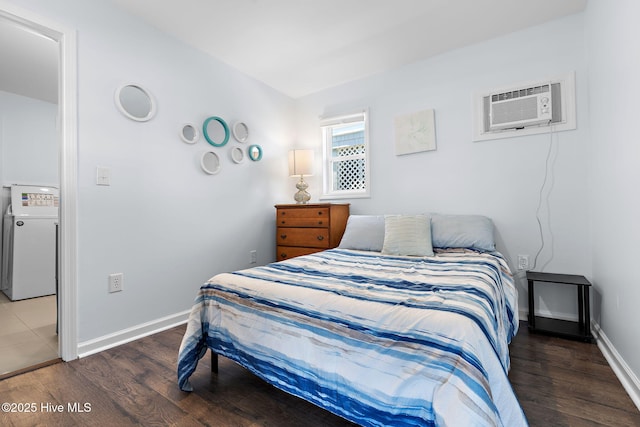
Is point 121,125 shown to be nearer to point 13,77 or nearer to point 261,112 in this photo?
point 261,112

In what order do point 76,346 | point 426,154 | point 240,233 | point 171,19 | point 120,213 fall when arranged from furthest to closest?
point 240,233 → point 426,154 → point 171,19 → point 120,213 → point 76,346

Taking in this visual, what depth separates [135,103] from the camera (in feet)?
7.31

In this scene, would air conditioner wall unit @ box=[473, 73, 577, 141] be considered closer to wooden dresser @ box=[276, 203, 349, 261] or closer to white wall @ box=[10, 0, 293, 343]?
wooden dresser @ box=[276, 203, 349, 261]

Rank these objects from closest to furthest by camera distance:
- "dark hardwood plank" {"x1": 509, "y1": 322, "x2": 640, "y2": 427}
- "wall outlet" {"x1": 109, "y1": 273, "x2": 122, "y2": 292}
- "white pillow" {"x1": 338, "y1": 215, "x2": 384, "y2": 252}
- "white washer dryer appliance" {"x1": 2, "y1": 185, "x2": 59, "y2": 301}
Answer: "dark hardwood plank" {"x1": 509, "y1": 322, "x2": 640, "y2": 427}, "wall outlet" {"x1": 109, "y1": 273, "x2": 122, "y2": 292}, "white pillow" {"x1": 338, "y1": 215, "x2": 384, "y2": 252}, "white washer dryer appliance" {"x1": 2, "y1": 185, "x2": 59, "y2": 301}

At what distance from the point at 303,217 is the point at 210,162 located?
1054 mm

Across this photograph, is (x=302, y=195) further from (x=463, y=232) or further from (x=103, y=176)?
(x=103, y=176)

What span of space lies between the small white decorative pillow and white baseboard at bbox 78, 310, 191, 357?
1.84m

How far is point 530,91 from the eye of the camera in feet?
7.91

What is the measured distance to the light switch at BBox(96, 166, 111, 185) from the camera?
201cm

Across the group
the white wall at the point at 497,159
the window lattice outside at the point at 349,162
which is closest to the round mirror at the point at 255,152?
the window lattice outside at the point at 349,162

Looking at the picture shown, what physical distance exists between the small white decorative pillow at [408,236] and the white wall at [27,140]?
433cm

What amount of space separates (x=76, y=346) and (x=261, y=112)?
2.65m

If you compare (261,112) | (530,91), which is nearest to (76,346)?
(261,112)

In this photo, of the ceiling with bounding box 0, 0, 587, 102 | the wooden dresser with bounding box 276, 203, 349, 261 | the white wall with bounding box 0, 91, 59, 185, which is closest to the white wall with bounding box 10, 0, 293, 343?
the ceiling with bounding box 0, 0, 587, 102
